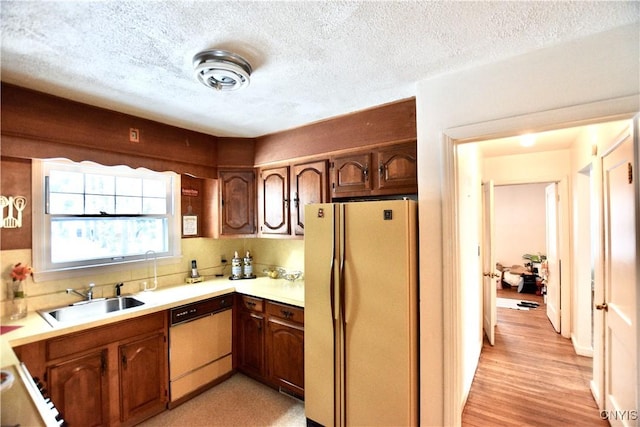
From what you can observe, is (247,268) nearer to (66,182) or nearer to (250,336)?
(250,336)

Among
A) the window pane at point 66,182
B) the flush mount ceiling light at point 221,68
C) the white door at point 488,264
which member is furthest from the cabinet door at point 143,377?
the white door at point 488,264

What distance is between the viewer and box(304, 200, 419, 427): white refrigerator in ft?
6.15

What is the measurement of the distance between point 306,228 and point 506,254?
677 centimetres

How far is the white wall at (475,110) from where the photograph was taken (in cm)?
140

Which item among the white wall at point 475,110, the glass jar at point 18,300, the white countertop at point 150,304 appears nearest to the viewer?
the white countertop at point 150,304

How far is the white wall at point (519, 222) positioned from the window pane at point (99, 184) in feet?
23.9

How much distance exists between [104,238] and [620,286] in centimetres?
387

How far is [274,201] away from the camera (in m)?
3.06

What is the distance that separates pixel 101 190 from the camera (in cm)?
255

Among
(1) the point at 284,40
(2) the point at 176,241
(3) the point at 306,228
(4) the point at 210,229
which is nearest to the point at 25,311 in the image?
(2) the point at 176,241

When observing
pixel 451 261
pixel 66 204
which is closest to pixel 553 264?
pixel 451 261

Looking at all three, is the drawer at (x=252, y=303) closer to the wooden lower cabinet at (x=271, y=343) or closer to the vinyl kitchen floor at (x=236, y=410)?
the wooden lower cabinet at (x=271, y=343)

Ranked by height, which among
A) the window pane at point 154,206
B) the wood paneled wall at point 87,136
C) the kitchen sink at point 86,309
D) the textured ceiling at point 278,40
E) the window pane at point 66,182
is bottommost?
the kitchen sink at point 86,309

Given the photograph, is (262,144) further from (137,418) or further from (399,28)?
(137,418)
